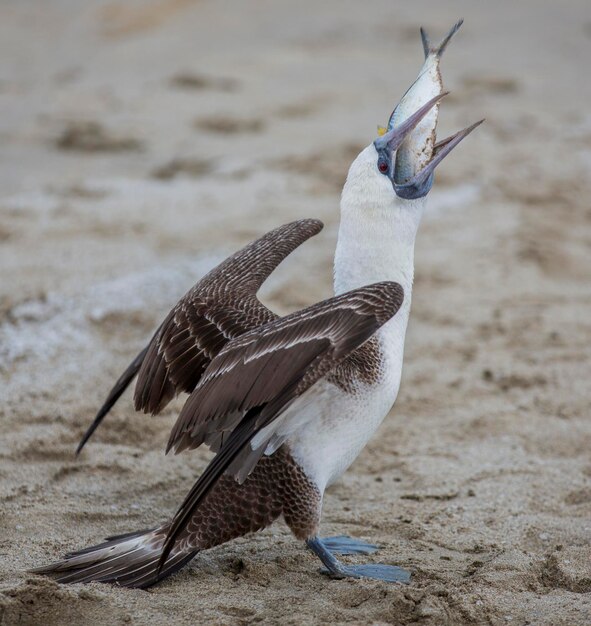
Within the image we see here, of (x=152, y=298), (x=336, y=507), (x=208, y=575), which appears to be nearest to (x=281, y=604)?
(x=208, y=575)

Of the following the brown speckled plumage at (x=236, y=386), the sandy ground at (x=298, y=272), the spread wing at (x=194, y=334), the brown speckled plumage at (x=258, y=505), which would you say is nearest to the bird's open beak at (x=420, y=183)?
the brown speckled plumage at (x=236, y=386)

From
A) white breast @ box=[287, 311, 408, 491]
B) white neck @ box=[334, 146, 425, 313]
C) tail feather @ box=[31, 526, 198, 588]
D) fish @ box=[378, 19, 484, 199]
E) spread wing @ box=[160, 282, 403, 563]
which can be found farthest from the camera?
fish @ box=[378, 19, 484, 199]

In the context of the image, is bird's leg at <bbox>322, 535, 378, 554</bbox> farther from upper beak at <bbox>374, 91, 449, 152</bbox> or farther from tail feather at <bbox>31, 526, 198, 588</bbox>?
upper beak at <bbox>374, 91, 449, 152</bbox>

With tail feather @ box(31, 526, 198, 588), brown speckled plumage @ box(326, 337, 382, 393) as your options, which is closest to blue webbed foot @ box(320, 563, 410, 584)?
tail feather @ box(31, 526, 198, 588)

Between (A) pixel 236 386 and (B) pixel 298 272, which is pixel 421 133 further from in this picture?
(B) pixel 298 272

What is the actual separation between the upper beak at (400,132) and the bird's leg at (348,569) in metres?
1.47

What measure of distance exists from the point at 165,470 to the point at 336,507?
77 cm

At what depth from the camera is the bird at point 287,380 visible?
3.47 m

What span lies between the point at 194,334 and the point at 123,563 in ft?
2.92

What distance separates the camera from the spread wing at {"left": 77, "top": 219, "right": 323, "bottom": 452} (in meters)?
4.14

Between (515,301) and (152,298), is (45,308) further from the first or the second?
(515,301)

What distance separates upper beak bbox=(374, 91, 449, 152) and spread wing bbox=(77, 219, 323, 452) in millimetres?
765

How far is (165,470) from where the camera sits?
15.7 feet

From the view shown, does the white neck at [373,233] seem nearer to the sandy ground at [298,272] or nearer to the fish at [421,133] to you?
the fish at [421,133]
